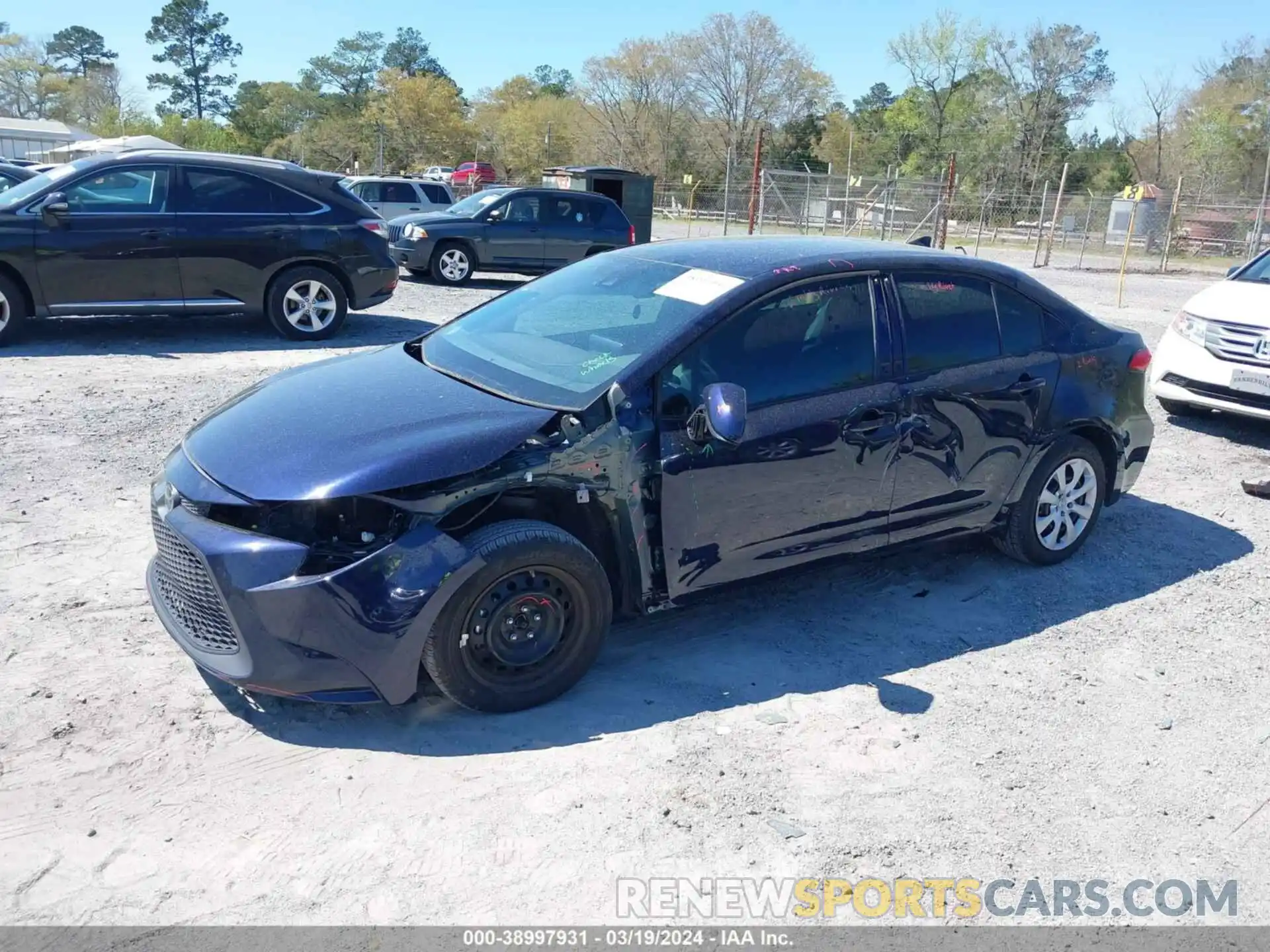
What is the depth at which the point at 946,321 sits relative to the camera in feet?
15.8

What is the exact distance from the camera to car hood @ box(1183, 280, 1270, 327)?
780cm

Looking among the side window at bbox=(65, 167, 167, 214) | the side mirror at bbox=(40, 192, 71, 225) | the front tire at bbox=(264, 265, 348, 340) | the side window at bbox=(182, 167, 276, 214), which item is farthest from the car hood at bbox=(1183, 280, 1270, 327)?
the side mirror at bbox=(40, 192, 71, 225)

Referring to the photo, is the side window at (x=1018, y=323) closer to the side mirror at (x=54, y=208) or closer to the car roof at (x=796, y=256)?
the car roof at (x=796, y=256)

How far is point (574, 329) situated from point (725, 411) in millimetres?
1070

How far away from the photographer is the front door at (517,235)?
16234mm

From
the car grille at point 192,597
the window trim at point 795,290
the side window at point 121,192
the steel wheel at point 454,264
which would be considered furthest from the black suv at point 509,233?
the car grille at point 192,597

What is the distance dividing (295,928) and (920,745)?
2216 millimetres

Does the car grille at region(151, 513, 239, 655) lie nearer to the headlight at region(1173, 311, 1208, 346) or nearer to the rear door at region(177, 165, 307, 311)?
the rear door at region(177, 165, 307, 311)

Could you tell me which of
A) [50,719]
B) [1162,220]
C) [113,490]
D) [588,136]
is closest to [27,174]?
[113,490]

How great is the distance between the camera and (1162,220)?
3164 cm

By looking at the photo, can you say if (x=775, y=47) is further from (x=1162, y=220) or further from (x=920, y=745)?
(x=920, y=745)

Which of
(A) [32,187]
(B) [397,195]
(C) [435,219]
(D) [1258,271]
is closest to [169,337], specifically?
(A) [32,187]

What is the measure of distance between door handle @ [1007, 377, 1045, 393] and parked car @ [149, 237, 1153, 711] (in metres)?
0.02

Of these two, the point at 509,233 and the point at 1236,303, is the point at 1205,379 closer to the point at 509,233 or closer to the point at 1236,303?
the point at 1236,303
